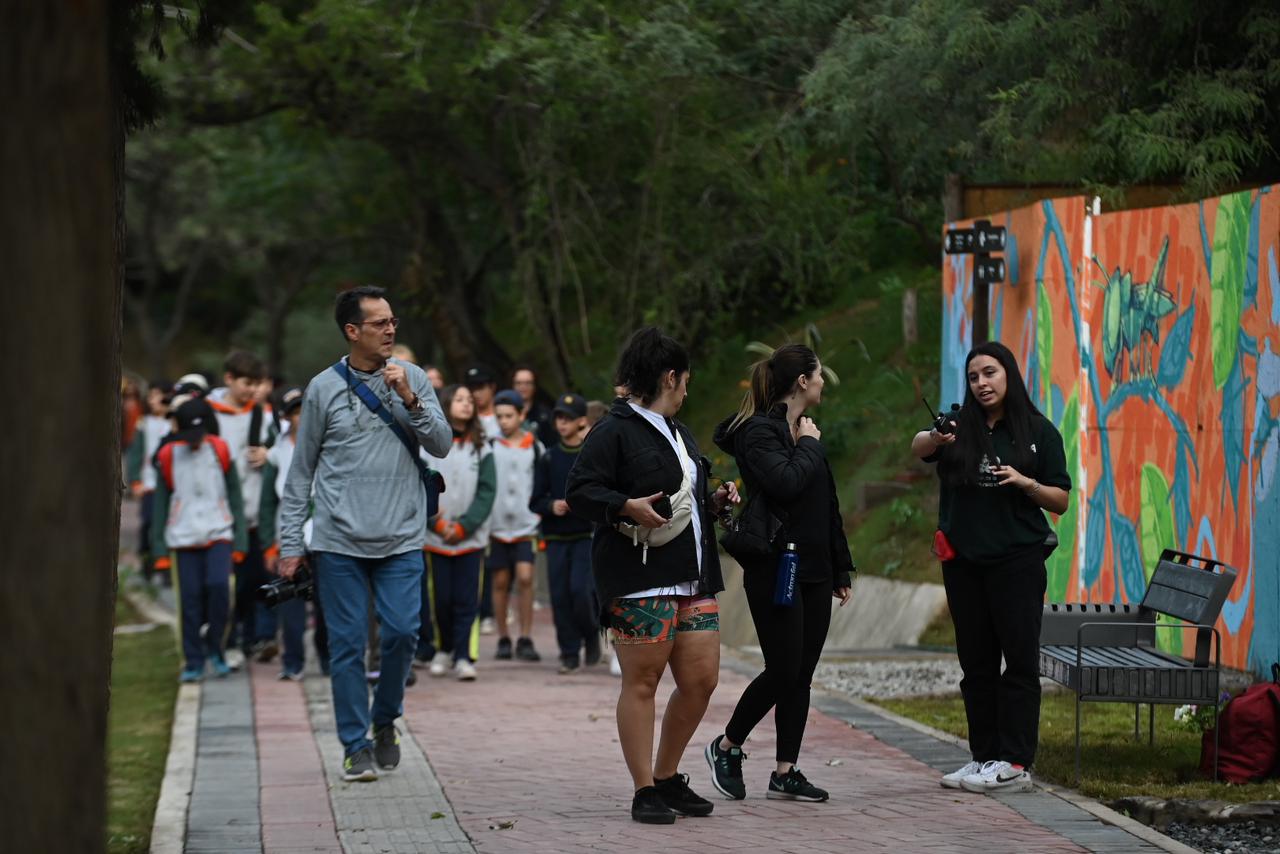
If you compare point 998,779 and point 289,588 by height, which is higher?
point 289,588

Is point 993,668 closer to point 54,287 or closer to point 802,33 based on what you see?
point 54,287

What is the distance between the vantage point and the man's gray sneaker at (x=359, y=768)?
8102 millimetres

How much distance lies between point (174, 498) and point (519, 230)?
44.6ft

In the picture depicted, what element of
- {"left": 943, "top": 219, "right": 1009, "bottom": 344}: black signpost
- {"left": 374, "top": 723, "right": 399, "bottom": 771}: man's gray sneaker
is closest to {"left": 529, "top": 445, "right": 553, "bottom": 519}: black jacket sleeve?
{"left": 943, "top": 219, "right": 1009, "bottom": 344}: black signpost

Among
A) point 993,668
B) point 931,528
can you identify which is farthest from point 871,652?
point 993,668

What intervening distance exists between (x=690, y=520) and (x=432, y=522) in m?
5.13

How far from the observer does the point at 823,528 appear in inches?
297

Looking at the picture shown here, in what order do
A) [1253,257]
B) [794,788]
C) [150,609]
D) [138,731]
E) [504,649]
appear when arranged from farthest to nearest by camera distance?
[150,609], [504,649], [138,731], [1253,257], [794,788]

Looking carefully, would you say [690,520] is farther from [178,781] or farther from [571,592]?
[571,592]

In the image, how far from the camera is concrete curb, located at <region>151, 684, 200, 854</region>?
6.94 metres

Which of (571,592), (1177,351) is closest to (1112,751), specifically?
(1177,351)

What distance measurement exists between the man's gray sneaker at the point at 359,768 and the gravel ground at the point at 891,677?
12.3 ft

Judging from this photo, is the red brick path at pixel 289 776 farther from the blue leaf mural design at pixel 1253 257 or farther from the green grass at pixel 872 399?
the green grass at pixel 872 399

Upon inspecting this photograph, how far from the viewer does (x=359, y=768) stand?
8109 mm
